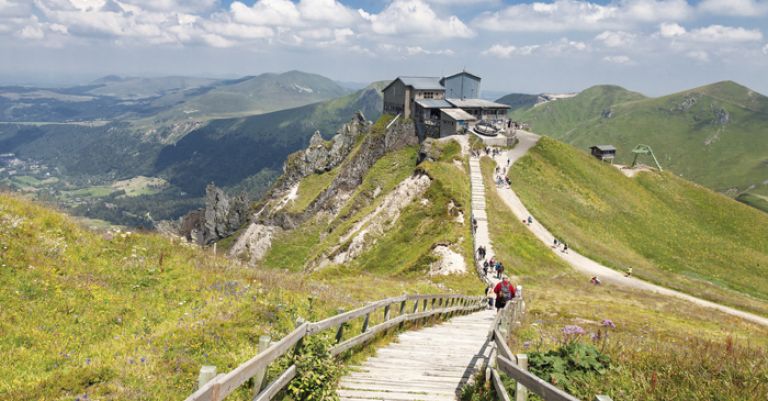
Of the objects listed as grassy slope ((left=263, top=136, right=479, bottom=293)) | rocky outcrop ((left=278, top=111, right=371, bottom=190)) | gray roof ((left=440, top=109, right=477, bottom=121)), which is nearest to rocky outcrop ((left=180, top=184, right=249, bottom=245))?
rocky outcrop ((left=278, top=111, right=371, bottom=190))

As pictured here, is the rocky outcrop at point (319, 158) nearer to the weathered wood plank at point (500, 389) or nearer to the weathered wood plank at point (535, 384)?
the weathered wood plank at point (500, 389)

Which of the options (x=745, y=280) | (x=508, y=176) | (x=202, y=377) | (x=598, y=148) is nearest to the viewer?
(x=202, y=377)

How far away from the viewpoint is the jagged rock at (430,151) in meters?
81.7

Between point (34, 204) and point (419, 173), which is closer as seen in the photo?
point (34, 204)

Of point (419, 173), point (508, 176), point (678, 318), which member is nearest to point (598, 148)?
point (508, 176)

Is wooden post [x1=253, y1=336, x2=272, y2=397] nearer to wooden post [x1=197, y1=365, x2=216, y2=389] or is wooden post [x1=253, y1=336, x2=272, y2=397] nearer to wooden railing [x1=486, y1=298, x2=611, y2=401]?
wooden post [x1=197, y1=365, x2=216, y2=389]

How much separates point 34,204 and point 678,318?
4388 centimetres

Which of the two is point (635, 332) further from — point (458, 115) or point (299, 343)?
point (458, 115)

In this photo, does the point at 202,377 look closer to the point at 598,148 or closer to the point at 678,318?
the point at 678,318

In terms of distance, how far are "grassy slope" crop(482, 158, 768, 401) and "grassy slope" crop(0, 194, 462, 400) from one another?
7.44 metres

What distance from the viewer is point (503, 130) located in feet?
310

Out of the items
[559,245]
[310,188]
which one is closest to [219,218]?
[310,188]

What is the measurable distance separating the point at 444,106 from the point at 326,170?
3438 centimetres

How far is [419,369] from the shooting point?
1284 centimetres
